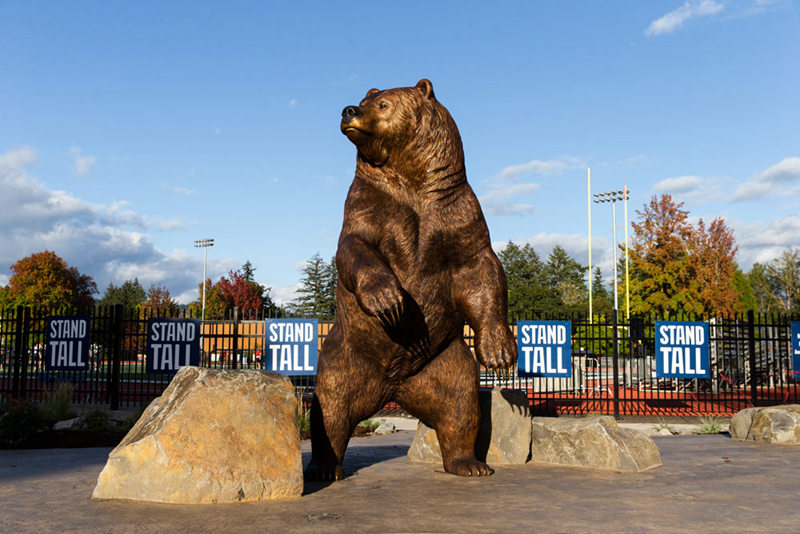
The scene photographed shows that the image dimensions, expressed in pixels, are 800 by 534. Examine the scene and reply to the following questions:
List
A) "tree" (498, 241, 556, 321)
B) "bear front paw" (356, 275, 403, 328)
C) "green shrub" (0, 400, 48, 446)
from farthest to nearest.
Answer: "tree" (498, 241, 556, 321) < "green shrub" (0, 400, 48, 446) < "bear front paw" (356, 275, 403, 328)

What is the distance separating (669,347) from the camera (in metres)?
11.5

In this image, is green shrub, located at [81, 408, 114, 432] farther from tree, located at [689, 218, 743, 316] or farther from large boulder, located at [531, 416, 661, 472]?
tree, located at [689, 218, 743, 316]

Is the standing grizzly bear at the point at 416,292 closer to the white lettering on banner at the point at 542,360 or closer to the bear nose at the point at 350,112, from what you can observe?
the bear nose at the point at 350,112

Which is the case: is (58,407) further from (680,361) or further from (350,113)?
(680,361)

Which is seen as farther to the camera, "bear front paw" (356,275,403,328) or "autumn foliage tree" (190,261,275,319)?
"autumn foliage tree" (190,261,275,319)

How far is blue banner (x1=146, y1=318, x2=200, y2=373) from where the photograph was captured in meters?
11.3

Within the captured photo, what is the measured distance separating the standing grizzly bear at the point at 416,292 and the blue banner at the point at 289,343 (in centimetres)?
737

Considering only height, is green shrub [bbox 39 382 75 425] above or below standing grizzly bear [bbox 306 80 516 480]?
below

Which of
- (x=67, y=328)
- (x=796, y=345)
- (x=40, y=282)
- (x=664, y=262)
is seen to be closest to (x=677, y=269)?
(x=664, y=262)

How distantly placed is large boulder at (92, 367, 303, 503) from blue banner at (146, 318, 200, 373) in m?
8.29

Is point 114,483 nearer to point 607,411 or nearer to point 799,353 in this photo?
point 607,411

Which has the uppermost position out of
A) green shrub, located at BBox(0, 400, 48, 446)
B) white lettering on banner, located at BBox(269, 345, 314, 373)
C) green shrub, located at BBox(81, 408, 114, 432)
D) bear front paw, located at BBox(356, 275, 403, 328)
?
bear front paw, located at BBox(356, 275, 403, 328)

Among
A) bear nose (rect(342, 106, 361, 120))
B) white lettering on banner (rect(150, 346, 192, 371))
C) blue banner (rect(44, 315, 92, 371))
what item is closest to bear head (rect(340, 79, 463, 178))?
bear nose (rect(342, 106, 361, 120))

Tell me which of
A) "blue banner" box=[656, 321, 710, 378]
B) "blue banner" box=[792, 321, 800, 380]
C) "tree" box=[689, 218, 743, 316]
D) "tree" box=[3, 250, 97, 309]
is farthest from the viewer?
"tree" box=[3, 250, 97, 309]
